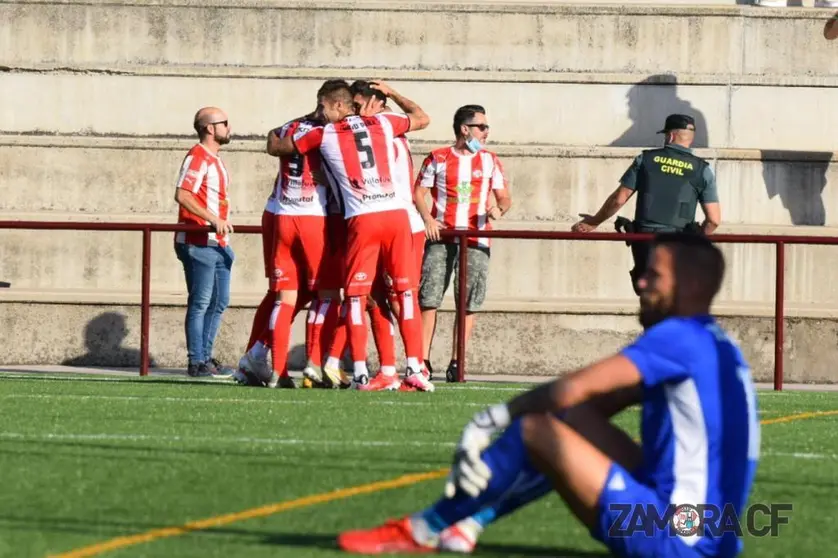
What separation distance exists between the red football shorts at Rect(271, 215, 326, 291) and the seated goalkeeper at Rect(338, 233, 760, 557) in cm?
790

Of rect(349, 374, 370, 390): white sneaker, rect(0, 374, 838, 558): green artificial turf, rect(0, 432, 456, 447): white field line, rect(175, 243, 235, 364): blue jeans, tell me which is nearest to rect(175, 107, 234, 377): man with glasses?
rect(175, 243, 235, 364): blue jeans

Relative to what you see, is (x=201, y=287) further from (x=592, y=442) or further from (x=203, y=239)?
(x=592, y=442)

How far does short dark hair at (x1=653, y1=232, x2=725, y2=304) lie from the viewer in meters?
5.46

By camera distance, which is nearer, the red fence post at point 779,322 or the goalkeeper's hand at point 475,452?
the goalkeeper's hand at point 475,452

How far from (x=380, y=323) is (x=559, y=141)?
6.51 metres

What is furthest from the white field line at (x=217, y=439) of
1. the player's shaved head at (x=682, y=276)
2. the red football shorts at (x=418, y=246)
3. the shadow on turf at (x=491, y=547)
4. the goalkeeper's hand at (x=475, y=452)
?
the red football shorts at (x=418, y=246)

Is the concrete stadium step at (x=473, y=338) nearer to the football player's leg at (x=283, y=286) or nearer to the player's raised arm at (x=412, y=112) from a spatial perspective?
the football player's leg at (x=283, y=286)

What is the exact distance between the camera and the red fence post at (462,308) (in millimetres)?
14969

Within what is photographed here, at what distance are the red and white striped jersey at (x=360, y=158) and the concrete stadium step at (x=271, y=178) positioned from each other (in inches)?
212

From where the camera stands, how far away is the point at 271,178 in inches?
731

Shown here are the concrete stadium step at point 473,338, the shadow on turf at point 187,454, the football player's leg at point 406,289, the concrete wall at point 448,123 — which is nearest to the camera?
the shadow on turf at point 187,454

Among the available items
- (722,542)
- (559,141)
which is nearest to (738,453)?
(722,542)

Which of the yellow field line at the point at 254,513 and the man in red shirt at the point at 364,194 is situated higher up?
the man in red shirt at the point at 364,194

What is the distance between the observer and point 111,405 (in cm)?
1115
